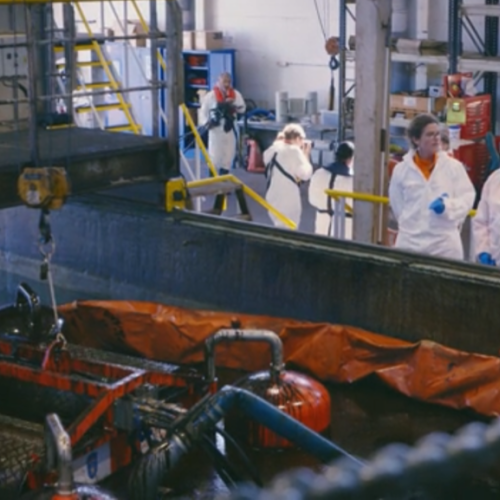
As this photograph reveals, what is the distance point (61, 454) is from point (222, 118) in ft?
51.7

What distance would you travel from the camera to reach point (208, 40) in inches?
915

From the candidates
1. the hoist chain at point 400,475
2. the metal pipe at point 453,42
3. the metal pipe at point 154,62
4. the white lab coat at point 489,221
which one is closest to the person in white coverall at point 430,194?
the white lab coat at point 489,221

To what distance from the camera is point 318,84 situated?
21812 millimetres

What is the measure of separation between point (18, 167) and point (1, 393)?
171 centimetres

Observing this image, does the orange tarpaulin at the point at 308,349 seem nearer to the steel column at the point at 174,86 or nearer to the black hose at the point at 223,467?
the steel column at the point at 174,86

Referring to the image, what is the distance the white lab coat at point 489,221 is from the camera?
765cm

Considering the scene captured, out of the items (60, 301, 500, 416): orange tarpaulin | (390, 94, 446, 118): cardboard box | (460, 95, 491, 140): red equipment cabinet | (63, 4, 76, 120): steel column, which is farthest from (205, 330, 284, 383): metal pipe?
(390, 94, 446, 118): cardboard box

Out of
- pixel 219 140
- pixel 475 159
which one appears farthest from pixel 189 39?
pixel 475 159

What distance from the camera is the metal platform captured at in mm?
7461

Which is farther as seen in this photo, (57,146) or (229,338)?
(57,146)

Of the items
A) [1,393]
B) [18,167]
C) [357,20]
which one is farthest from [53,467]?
[357,20]

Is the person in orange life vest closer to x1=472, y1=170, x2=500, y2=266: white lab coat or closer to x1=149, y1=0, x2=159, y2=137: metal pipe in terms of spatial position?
x1=149, y1=0, x2=159, y2=137: metal pipe

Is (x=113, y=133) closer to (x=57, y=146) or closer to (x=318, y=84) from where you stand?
(x=57, y=146)

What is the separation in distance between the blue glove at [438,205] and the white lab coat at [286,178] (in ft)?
15.9
